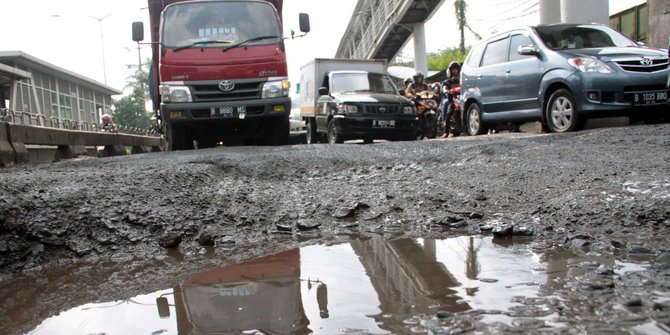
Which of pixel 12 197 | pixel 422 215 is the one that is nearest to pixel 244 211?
pixel 422 215

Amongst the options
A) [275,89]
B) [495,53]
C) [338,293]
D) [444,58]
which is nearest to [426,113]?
[495,53]

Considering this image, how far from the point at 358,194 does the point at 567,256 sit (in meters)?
1.59

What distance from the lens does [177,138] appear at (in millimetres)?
8516

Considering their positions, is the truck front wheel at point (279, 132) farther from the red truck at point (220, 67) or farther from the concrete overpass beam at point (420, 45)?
the concrete overpass beam at point (420, 45)

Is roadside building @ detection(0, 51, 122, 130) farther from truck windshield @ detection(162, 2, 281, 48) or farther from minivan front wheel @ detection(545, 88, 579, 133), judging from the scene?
minivan front wheel @ detection(545, 88, 579, 133)

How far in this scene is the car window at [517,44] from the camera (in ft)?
26.8

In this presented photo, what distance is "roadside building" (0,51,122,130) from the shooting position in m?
19.1

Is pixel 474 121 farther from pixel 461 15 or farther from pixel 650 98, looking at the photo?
pixel 461 15

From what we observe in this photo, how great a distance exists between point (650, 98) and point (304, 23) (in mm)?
5123

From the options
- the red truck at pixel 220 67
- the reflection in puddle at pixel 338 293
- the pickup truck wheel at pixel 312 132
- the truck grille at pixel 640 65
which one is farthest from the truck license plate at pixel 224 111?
the reflection in puddle at pixel 338 293

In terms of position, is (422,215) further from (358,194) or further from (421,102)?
(421,102)

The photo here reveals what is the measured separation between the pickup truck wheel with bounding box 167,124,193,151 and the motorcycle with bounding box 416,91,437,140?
5601 mm

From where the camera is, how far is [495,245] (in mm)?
2568

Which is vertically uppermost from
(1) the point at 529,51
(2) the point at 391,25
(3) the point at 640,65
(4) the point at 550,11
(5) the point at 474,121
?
(2) the point at 391,25
